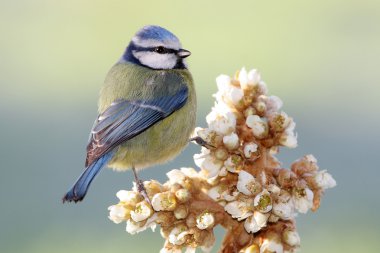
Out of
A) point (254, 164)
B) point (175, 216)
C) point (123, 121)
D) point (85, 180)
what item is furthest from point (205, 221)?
point (123, 121)

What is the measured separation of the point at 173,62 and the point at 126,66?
199mm

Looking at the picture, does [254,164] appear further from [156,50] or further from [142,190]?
[156,50]

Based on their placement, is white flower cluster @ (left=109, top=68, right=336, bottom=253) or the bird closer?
white flower cluster @ (left=109, top=68, right=336, bottom=253)

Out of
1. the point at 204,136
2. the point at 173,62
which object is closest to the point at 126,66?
the point at 173,62

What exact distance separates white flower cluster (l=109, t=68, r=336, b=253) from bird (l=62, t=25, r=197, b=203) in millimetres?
788

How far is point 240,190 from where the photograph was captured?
2584 millimetres

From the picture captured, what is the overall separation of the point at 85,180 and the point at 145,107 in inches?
21.8

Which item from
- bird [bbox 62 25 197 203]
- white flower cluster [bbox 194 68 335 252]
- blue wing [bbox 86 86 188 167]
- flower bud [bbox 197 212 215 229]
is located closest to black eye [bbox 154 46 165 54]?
bird [bbox 62 25 197 203]

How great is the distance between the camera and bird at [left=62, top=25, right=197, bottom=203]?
3.55 meters

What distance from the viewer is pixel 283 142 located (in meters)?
2.72

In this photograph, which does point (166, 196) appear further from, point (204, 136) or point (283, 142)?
point (283, 142)

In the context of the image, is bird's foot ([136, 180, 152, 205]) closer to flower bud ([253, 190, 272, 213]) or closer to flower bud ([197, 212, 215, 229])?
flower bud ([197, 212, 215, 229])

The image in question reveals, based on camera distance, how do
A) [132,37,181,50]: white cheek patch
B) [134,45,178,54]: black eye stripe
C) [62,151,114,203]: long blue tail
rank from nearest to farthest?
[62,151,114,203]: long blue tail < [132,37,181,50]: white cheek patch < [134,45,178,54]: black eye stripe

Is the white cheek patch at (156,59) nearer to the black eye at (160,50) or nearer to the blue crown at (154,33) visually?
the black eye at (160,50)
